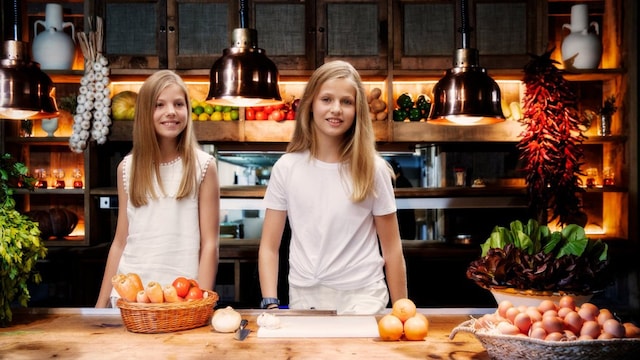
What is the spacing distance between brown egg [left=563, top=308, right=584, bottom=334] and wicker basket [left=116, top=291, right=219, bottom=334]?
43.5 inches

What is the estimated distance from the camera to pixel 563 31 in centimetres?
542

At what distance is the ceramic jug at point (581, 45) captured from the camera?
500cm

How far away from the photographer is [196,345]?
187cm

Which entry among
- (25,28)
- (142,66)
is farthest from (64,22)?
(142,66)

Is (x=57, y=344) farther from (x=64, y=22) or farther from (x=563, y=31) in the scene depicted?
(x=563, y=31)

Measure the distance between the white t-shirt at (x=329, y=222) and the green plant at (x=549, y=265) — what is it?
49 centimetres

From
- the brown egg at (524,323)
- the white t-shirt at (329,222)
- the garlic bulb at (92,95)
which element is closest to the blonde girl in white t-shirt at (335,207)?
the white t-shirt at (329,222)

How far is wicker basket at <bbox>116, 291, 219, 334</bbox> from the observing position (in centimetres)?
195

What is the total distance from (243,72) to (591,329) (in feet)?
5.00

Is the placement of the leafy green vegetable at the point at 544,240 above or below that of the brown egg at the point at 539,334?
above

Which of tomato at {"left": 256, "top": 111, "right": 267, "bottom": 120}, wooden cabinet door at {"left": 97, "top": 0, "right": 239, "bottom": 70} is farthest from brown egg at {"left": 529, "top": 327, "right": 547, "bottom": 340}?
wooden cabinet door at {"left": 97, "top": 0, "right": 239, "bottom": 70}

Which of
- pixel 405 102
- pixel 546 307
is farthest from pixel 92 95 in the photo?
pixel 546 307

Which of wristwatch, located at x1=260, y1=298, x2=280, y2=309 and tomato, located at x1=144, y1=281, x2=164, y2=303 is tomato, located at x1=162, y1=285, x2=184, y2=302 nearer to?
tomato, located at x1=144, y1=281, x2=164, y2=303

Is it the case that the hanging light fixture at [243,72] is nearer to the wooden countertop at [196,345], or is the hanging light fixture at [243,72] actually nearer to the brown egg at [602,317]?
the wooden countertop at [196,345]
